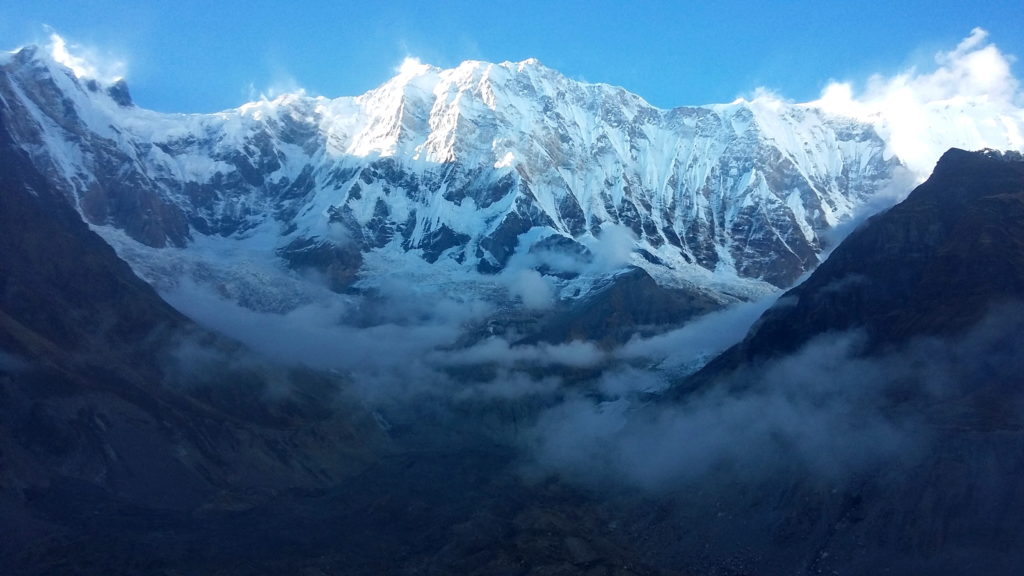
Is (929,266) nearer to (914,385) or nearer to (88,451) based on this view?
(914,385)

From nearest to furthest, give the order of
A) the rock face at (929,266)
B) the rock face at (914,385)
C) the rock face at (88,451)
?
the rock face at (914,385) < the rock face at (88,451) < the rock face at (929,266)

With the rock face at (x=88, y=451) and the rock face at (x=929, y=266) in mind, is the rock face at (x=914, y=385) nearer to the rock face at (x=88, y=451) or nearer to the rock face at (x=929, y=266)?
the rock face at (x=929, y=266)

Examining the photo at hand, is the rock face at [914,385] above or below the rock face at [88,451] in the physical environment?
below

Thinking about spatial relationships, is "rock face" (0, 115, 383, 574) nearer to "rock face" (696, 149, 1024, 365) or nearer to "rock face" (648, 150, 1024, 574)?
"rock face" (648, 150, 1024, 574)

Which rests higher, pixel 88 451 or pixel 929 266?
pixel 88 451

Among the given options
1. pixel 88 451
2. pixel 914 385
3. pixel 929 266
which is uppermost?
pixel 88 451

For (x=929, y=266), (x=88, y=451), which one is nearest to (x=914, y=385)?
(x=929, y=266)

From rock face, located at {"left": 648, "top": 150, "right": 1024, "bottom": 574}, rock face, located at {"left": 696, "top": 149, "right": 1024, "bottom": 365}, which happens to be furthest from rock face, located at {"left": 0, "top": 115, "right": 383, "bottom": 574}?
rock face, located at {"left": 696, "top": 149, "right": 1024, "bottom": 365}

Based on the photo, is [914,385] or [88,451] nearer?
[914,385]

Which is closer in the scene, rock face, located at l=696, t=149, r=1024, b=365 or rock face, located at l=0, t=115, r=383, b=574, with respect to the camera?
rock face, located at l=0, t=115, r=383, b=574

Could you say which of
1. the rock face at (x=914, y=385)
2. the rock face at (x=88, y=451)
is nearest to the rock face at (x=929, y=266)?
the rock face at (x=914, y=385)

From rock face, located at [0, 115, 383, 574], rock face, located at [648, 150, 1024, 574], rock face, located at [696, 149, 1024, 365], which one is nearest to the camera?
rock face, located at [648, 150, 1024, 574]
